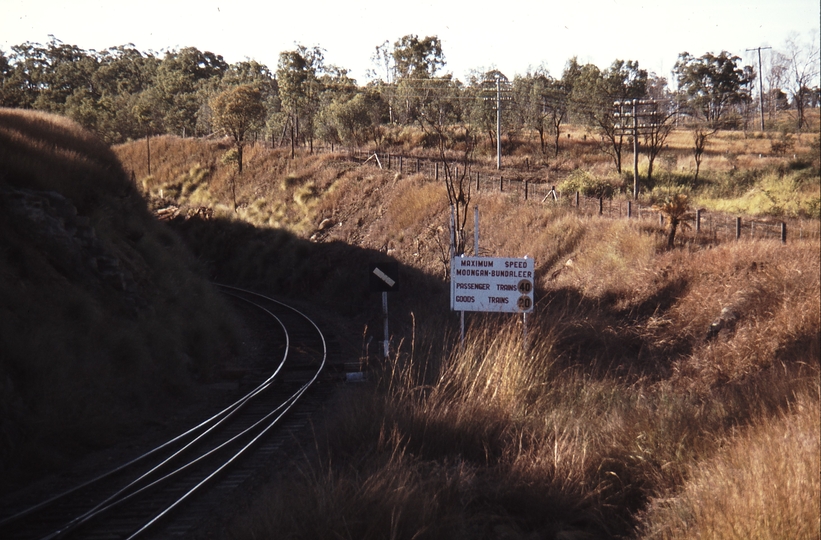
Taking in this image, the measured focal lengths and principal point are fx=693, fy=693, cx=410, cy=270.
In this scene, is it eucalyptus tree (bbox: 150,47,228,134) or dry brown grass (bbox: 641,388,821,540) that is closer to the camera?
dry brown grass (bbox: 641,388,821,540)

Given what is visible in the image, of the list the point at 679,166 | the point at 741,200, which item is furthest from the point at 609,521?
the point at 679,166

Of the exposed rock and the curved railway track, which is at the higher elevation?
the exposed rock

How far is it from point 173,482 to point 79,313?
15.7 feet

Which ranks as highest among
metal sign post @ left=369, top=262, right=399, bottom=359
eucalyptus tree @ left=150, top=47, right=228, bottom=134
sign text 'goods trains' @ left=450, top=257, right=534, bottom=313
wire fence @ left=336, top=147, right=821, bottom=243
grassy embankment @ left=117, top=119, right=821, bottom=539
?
eucalyptus tree @ left=150, top=47, right=228, bottom=134

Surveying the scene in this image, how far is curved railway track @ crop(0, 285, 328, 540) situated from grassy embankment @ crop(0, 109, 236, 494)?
34.1 inches

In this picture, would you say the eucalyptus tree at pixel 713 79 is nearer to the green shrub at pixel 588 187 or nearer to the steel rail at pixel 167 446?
the green shrub at pixel 588 187

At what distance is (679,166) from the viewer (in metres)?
40.4

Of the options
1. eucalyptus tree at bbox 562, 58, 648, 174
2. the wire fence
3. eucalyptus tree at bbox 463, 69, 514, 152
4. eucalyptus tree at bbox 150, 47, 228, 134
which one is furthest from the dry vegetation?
eucalyptus tree at bbox 150, 47, 228, 134

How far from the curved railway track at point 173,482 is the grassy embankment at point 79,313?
0.87 m

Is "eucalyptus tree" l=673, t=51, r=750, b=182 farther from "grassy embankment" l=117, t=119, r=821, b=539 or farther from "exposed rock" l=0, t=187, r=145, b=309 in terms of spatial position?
"exposed rock" l=0, t=187, r=145, b=309

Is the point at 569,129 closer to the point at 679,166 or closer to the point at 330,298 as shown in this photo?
the point at 679,166

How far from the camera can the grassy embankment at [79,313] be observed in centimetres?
890

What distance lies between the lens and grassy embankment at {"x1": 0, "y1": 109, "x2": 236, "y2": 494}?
8.90 meters

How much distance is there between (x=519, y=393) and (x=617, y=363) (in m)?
4.82
